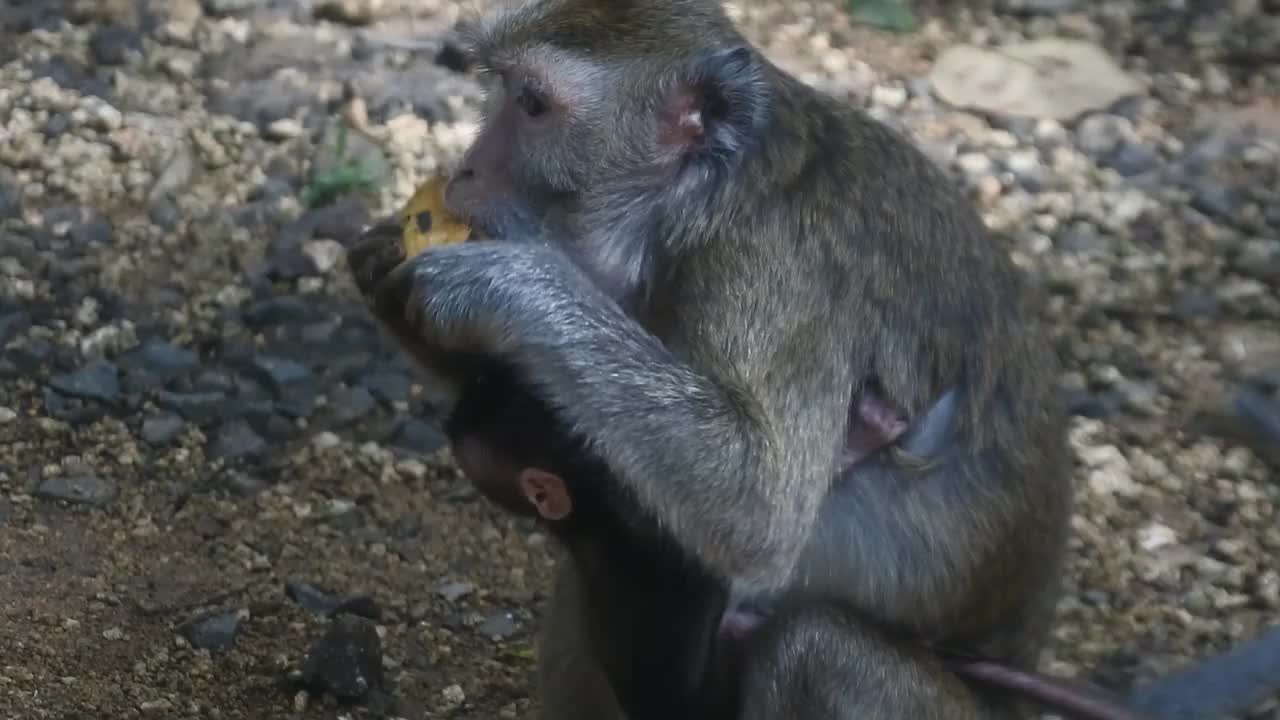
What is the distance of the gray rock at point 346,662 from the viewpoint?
4.75 metres

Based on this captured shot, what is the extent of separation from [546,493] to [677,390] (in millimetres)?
414

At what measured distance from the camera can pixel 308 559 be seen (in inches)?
208

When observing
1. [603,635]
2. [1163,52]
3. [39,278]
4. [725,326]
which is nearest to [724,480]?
[725,326]

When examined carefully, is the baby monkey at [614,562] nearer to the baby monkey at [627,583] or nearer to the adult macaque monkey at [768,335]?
the baby monkey at [627,583]

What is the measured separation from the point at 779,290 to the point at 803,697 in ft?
2.81

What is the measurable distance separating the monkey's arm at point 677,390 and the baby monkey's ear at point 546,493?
213 millimetres

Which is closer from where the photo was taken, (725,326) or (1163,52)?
(725,326)

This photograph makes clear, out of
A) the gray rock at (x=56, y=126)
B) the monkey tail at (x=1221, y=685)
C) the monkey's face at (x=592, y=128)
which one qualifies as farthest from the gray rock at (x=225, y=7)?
the monkey tail at (x=1221, y=685)

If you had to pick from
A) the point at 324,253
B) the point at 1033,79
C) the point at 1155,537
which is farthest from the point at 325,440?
the point at 1033,79

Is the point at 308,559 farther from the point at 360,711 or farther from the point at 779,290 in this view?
the point at 779,290

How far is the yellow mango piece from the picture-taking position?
4.21 metres

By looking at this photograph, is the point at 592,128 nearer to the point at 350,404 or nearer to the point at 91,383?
the point at 350,404

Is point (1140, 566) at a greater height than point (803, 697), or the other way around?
point (803, 697)

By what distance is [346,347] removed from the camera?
244 inches
